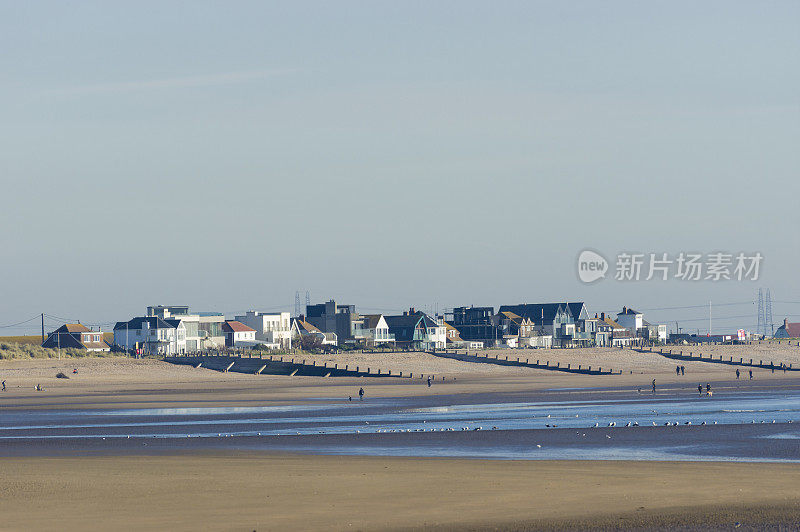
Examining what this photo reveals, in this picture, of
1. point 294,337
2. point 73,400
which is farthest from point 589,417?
point 294,337

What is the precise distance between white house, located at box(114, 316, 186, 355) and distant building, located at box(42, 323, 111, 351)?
271cm

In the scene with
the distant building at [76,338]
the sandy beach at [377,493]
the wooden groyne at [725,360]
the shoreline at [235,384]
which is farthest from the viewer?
the distant building at [76,338]

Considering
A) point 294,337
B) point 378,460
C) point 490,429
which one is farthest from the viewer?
point 294,337

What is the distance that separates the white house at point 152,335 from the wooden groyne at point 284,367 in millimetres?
42899

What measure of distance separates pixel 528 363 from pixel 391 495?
104m

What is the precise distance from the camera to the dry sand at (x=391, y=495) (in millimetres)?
21953

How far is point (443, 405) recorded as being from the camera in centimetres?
6619

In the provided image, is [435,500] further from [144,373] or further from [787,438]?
[144,373]

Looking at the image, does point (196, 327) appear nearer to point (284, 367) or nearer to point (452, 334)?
point (452, 334)

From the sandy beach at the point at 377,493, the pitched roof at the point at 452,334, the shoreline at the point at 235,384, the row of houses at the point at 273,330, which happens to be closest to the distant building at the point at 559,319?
the pitched roof at the point at 452,334

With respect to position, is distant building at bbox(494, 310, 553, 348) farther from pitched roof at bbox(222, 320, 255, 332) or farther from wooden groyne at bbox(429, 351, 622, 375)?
wooden groyne at bbox(429, 351, 622, 375)

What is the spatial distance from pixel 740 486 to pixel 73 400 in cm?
5569

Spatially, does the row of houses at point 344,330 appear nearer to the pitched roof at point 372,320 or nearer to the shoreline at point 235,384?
the pitched roof at point 372,320

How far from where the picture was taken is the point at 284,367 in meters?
109
